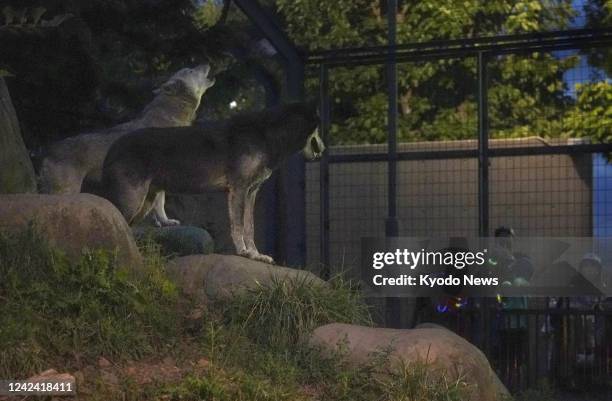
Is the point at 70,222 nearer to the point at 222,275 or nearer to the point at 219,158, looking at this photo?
the point at 222,275

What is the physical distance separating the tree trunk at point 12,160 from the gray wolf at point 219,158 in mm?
626

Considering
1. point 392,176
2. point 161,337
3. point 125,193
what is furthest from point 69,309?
point 392,176

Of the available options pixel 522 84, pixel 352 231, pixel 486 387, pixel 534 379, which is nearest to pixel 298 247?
pixel 352 231

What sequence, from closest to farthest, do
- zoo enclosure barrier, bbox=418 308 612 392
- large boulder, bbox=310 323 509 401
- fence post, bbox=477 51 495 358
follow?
large boulder, bbox=310 323 509 401 → fence post, bbox=477 51 495 358 → zoo enclosure barrier, bbox=418 308 612 392

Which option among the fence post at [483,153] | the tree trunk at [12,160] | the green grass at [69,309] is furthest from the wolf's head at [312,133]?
the fence post at [483,153]

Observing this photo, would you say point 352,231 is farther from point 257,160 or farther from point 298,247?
point 257,160

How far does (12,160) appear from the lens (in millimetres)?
9242

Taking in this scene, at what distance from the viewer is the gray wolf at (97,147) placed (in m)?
10.1

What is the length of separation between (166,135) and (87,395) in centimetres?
281

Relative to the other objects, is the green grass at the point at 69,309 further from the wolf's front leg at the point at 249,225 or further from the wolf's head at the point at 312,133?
the wolf's head at the point at 312,133

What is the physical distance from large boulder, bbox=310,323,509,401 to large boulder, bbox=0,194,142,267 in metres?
1.57

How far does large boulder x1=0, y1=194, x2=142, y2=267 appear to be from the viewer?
830 cm

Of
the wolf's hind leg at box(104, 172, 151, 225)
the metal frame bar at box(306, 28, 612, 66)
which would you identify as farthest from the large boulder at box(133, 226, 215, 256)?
the metal frame bar at box(306, 28, 612, 66)

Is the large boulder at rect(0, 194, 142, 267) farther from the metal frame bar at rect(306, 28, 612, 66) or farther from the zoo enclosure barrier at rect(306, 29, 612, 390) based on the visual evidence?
the metal frame bar at rect(306, 28, 612, 66)
